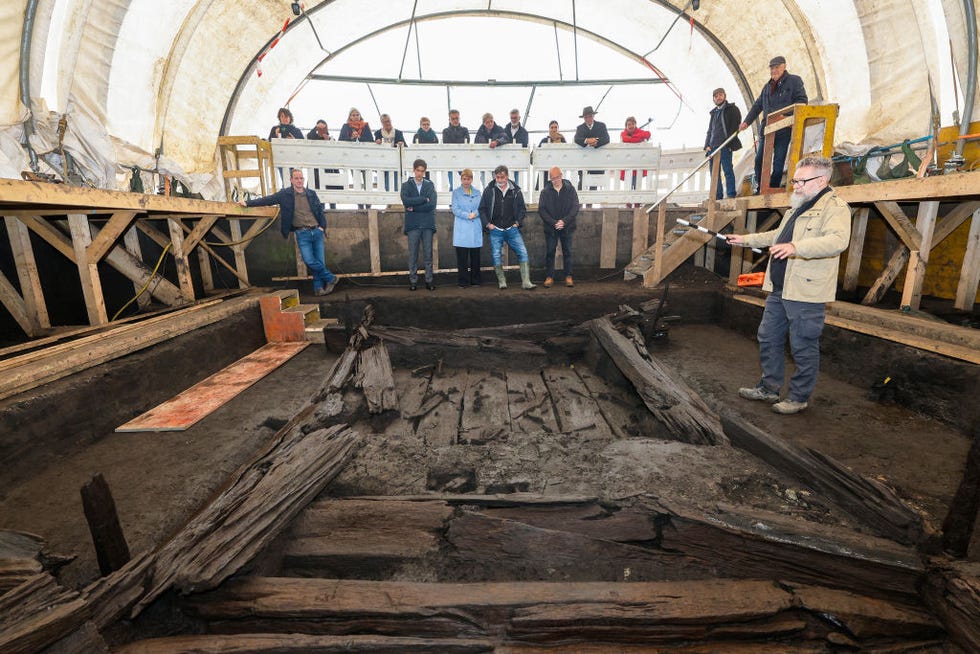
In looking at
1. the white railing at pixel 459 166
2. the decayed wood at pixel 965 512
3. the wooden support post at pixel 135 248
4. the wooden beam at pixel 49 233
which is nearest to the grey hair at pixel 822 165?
the decayed wood at pixel 965 512

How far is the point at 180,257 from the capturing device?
5.78m

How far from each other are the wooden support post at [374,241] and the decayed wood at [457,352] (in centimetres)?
271

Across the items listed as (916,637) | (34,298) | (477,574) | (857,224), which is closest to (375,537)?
(477,574)

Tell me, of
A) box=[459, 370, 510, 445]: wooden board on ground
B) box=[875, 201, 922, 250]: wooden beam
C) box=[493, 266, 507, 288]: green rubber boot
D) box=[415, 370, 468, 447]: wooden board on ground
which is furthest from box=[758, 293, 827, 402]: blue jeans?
box=[493, 266, 507, 288]: green rubber boot

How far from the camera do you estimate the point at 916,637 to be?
1.93m

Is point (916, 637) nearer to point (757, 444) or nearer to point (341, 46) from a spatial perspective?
point (757, 444)

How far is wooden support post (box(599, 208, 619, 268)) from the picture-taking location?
864 centimetres

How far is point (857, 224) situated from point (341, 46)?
13.4 metres

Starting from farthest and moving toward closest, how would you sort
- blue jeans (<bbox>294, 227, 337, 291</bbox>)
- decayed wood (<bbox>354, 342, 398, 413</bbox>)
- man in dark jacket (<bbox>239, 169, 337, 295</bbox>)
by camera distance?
1. blue jeans (<bbox>294, 227, 337, 291</bbox>)
2. man in dark jacket (<bbox>239, 169, 337, 295</bbox>)
3. decayed wood (<bbox>354, 342, 398, 413</bbox>)

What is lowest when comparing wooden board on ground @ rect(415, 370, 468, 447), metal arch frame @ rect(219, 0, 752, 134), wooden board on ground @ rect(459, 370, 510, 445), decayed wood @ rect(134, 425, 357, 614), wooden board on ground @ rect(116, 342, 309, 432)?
wooden board on ground @ rect(459, 370, 510, 445)

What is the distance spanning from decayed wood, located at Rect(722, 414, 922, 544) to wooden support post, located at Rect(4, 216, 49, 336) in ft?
22.4

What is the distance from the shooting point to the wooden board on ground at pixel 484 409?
3926mm

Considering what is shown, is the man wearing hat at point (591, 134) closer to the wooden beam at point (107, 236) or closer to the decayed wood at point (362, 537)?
the wooden beam at point (107, 236)

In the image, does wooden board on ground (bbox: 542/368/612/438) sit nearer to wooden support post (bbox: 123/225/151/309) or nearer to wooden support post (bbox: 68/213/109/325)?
wooden support post (bbox: 68/213/109/325)
